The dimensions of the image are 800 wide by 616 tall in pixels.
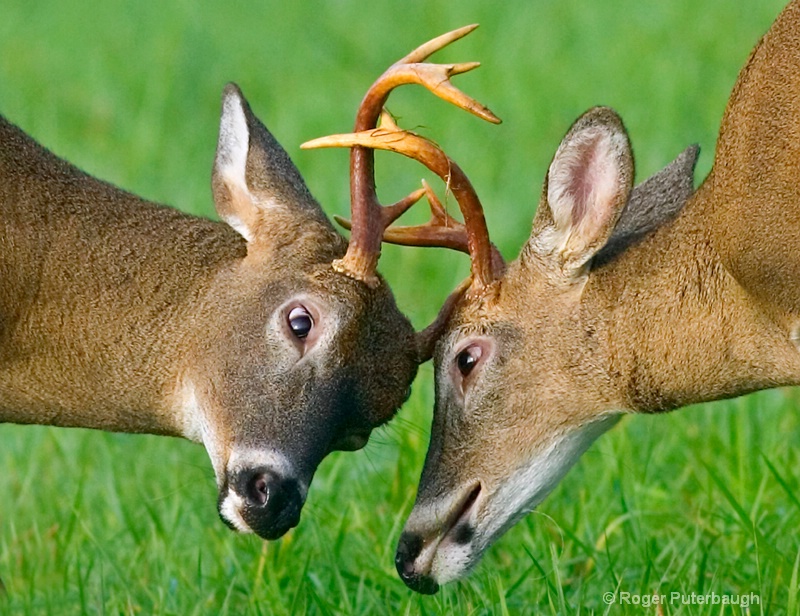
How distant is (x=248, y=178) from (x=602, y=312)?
138cm

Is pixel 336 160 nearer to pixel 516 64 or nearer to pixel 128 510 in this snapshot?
pixel 516 64

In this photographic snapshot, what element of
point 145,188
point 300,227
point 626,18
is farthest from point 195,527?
point 626,18

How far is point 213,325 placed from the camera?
646cm

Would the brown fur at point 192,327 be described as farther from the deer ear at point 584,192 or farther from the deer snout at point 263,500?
the deer ear at point 584,192

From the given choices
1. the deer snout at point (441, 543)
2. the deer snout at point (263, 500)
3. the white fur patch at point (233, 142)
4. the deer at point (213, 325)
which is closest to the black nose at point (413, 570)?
the deer snout at point (441, 543)

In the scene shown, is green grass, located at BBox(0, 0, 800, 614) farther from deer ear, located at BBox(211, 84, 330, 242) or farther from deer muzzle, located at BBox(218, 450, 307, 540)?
deer ear, located at BBox(211, 84, 330, 242)

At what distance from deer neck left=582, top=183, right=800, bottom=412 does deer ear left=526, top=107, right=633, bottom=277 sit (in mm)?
140

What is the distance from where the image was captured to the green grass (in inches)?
263

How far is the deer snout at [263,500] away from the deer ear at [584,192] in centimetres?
119

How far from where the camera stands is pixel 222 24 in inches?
623

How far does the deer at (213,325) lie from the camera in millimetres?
6238

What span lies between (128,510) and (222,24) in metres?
8.80

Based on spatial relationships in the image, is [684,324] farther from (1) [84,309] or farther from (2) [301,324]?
(1) [84,309]

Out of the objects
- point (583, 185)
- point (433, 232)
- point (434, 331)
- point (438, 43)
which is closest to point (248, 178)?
point (433, 232)
